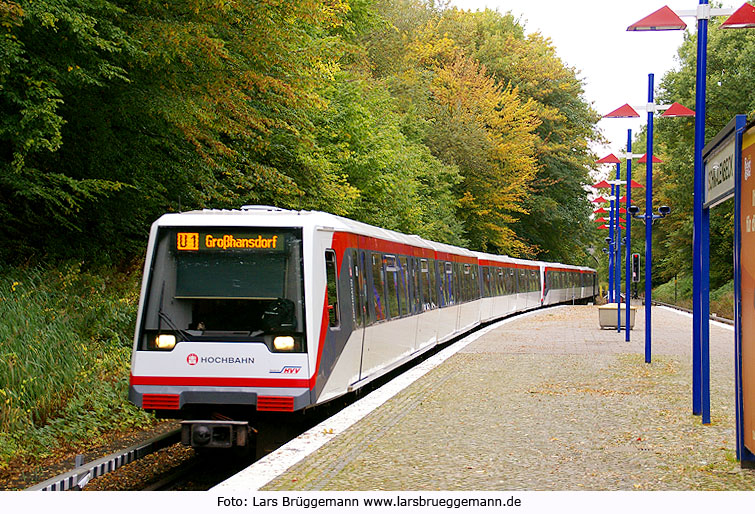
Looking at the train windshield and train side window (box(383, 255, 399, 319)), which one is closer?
the train windshield

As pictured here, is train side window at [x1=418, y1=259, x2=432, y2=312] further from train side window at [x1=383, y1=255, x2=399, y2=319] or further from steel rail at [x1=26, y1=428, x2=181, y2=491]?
steel rail at [x1=26, y1=428, x2=181, y2=491]

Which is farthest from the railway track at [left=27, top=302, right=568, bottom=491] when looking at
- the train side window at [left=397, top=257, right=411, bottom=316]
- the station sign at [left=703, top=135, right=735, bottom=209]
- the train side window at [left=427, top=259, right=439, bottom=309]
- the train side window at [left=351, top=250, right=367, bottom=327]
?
the train side window at [left=427, top=259, right=439, bottom=309]

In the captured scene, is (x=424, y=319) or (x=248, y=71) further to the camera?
(x=424, y=319)

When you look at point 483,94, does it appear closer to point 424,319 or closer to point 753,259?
point 424,319

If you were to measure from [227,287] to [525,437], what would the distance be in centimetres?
353

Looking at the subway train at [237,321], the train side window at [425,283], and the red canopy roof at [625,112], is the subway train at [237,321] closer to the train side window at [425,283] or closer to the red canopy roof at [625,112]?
the train side window at [425,283]

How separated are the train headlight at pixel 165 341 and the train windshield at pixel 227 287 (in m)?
0.03

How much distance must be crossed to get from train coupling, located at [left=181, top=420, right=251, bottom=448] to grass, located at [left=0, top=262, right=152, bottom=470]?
64.3 inches

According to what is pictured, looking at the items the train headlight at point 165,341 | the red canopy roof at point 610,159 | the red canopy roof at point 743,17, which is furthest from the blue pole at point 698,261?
the red canopy roof at point 610,159

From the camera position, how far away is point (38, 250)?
55.4ft

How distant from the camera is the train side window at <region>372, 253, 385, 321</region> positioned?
48.6ft

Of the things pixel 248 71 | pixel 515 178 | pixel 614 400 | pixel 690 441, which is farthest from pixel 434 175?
pixel 690 441

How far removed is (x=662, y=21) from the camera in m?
12.3
